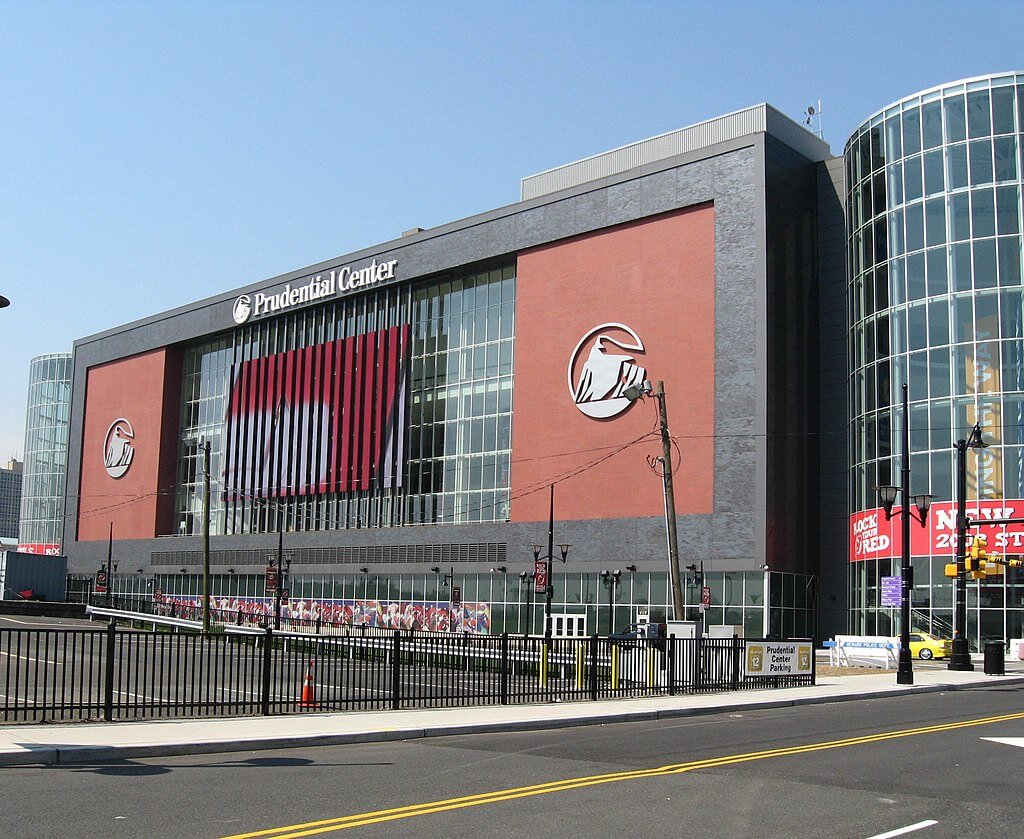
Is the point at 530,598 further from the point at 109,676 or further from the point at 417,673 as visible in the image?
the point at 109,676

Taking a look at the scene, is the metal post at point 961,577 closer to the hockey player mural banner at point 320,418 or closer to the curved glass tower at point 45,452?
the hockey player mural banner at point 320,418

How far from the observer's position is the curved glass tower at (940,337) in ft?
168

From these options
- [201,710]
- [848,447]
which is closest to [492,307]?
[848,447]

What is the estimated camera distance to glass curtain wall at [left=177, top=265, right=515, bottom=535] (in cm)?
6900

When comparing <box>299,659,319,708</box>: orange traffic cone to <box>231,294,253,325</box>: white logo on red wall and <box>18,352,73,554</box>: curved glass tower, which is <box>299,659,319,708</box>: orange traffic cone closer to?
<box>231,294,253,325</box>: white logo on red wall

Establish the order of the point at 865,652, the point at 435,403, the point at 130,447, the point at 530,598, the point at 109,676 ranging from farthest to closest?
the point at 130,447, the point at 435,403, the point at 530,598, the point at 865,652, the point at 109,676

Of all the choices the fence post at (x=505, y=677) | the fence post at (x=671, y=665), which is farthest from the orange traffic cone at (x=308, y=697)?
the fence post at (x=671, y=665)

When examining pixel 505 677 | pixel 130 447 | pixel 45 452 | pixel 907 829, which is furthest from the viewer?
pixel 45 452

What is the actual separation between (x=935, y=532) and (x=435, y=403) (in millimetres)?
32914

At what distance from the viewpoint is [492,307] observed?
7050 centimetres

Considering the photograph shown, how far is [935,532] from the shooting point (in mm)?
52625

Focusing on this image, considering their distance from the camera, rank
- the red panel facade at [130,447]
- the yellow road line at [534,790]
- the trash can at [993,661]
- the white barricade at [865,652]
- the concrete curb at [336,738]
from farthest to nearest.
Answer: the red panel facade at [130,447], the white barricade at [865,652], the trash can at [993,661], the concrete curb at [336,738], the yellow road line at [534,790]

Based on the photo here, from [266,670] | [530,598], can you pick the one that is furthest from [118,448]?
[266,670]

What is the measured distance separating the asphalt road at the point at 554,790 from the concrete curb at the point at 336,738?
1.22 feet
